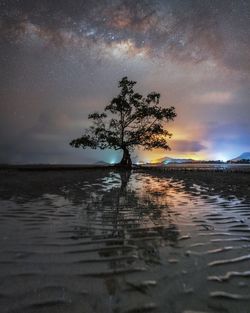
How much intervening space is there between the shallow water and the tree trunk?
32.5m

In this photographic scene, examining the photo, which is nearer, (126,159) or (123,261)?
(123,261)

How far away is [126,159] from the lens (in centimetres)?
4125

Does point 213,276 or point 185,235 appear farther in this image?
point 185,235

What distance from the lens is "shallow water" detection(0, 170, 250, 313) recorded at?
309cm

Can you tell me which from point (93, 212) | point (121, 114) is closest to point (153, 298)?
point (93, 212)

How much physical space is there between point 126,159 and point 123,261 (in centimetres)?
3702

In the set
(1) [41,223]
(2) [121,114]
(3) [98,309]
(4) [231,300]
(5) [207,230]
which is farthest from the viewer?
(2) [121,114]

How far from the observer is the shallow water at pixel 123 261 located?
10.1ft

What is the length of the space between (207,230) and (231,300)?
9.96 feet

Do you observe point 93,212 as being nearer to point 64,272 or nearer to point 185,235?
point 185,235

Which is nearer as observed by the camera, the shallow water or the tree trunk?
the shallow water

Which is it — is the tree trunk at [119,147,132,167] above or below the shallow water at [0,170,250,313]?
above

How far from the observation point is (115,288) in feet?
11.0

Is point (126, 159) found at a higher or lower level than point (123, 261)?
higher
